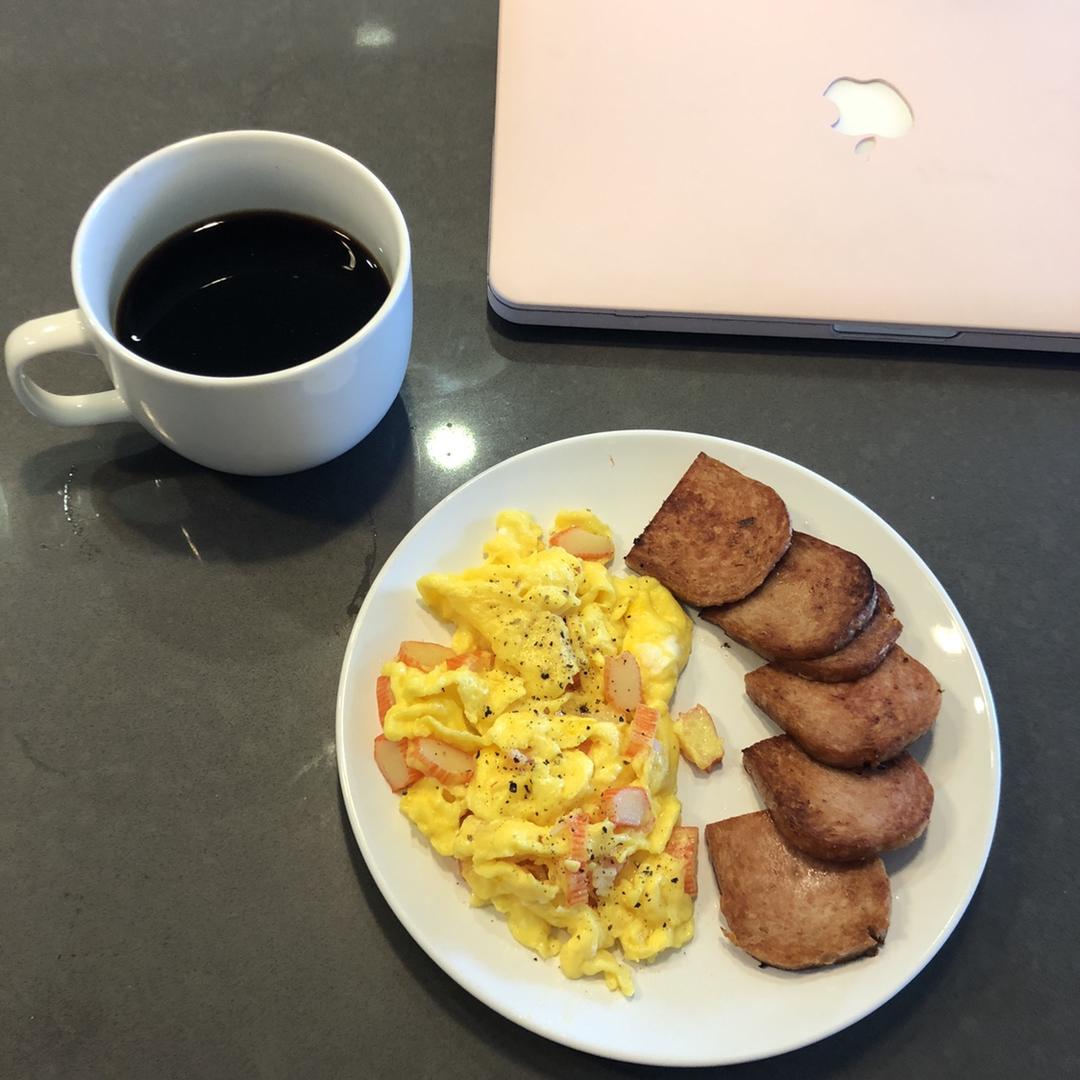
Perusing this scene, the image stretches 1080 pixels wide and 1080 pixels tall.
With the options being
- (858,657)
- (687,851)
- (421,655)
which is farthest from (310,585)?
(858,657)

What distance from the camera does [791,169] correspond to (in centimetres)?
141

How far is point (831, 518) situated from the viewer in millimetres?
1224

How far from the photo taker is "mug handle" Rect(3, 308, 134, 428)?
1.01m

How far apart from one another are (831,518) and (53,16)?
159 cm

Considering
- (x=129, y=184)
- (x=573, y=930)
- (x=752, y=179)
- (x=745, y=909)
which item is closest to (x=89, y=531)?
(x=129, y=184)

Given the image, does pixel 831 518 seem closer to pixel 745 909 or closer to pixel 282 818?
pixel 745 909

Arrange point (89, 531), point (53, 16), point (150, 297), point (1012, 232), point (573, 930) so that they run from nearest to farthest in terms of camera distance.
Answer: point (573, 930), point (150, 297), point (89, 531), point (1012, 232), point (53, 16)

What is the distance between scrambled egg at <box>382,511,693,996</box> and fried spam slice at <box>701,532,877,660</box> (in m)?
0.08

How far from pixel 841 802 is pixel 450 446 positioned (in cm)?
72

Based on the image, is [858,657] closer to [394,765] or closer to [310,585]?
[394,765]

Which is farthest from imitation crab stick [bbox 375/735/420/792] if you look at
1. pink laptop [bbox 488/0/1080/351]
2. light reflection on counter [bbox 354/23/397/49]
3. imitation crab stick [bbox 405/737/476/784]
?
light reflection on counter [bbox 354/23/397/49]

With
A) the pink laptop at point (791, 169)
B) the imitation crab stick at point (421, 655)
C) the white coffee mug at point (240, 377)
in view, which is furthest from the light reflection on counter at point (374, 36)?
the imitation crab stick at point (421, 655)

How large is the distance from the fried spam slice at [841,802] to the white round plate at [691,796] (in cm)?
5

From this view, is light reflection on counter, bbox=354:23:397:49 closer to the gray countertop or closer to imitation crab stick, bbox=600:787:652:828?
the gray countertop
